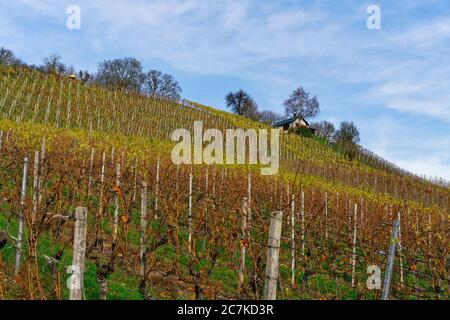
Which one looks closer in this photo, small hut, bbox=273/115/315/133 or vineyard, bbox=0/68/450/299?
vineyard, bbox=0/68/450/299

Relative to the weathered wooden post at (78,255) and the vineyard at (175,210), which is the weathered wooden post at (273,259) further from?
the weathered wooden post at (78,255)

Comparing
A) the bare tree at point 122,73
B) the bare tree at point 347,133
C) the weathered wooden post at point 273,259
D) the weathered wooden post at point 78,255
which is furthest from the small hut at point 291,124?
the weathered wooden post at point 78,255

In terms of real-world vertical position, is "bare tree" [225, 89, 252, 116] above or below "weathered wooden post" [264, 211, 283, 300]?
above

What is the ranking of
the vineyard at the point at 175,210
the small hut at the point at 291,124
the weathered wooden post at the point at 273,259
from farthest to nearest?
the small hut at the point at 291,124, the vineyard at the point at 175,210, the weathered wooden post at the point at 273,259

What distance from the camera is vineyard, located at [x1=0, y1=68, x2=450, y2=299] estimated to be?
620 cm

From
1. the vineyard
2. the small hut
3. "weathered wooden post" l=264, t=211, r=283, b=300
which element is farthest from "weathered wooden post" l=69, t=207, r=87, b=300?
the small hut

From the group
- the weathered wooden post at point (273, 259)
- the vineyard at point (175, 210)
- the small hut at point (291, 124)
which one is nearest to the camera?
the weathered wooden post at point (273, 259)

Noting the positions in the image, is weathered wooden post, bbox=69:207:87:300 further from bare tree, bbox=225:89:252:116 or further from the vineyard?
bare tree, bbox=225:89:252:116

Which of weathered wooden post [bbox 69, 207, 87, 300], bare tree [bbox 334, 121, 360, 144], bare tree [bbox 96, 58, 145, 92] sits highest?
bare tree [bbox 96, 58, 145, 92]

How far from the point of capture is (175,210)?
9.09 metres

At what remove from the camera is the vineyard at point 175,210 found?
244 inches
